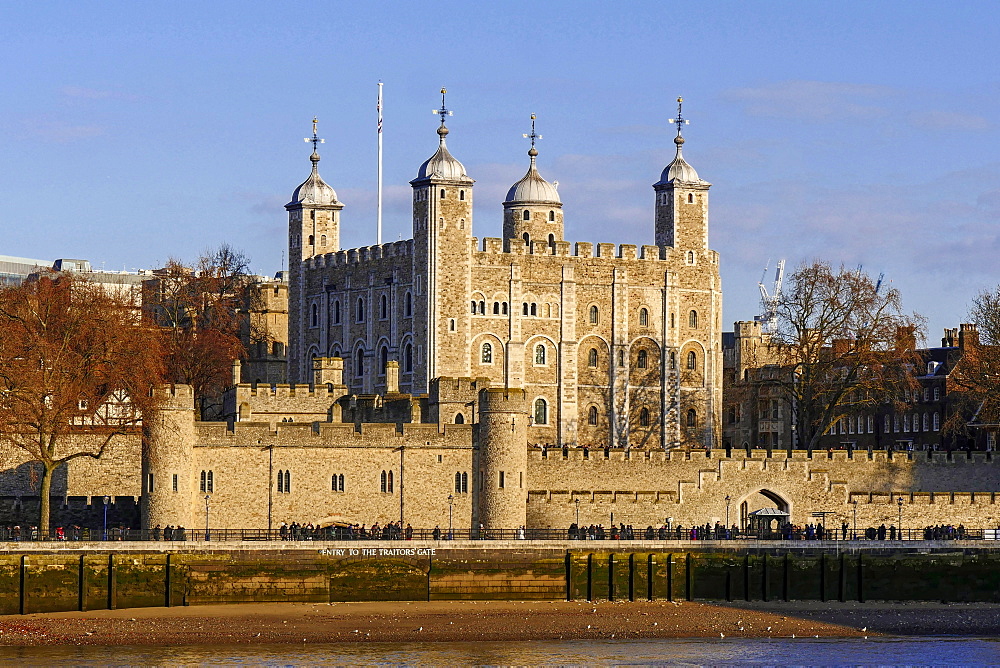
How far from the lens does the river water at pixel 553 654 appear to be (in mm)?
61531

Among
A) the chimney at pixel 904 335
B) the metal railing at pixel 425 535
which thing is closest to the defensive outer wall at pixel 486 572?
the metal railing at pixel 425 535

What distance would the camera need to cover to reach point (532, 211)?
118000 millimetres

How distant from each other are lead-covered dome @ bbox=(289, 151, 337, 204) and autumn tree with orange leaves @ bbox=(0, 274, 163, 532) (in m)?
29.2

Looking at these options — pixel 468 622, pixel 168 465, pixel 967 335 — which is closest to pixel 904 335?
pixel 967 335

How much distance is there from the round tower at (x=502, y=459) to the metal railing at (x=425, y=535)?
1317 mm

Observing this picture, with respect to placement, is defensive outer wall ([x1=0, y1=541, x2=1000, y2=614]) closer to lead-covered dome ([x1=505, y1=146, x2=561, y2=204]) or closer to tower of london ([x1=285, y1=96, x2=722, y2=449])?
tower of london ([x1=285, y1=96, x2=722, y2=449])

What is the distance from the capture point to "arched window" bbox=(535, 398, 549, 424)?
362 ft

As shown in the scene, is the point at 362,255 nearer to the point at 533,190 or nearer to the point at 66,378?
the point at 533,190

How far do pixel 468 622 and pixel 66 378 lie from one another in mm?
19649

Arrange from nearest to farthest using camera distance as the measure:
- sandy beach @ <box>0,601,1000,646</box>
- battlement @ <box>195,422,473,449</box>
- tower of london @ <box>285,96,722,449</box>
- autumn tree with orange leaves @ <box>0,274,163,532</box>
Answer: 1. sandy beach @ <box>0,601,1000,646</box>
2. autumn tree with orange leaves @ <box>0,274,163,532</box>
3. battlement @ <box>195,422,473,449</box>
4. tower of london @ <box>285,96,722,449</box>

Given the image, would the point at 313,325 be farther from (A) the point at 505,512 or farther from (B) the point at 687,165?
(A) the point at 505,512

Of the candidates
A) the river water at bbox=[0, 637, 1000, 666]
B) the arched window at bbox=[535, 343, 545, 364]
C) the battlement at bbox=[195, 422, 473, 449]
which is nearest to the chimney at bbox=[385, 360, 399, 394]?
the arched window at bbox=[535, 343, 545, 364]

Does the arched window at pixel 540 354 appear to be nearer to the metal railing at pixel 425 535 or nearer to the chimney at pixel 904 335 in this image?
the chimney at pixel 904 335

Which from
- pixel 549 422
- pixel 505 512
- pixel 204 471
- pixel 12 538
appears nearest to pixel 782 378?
pixel 549 422
